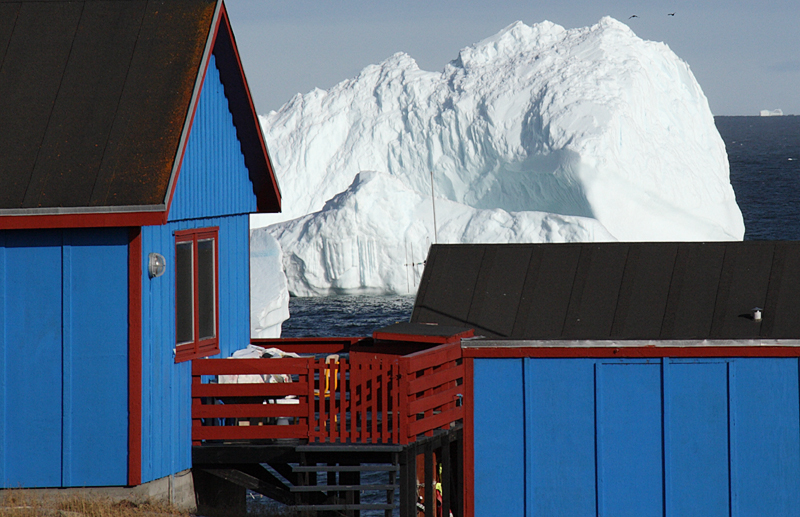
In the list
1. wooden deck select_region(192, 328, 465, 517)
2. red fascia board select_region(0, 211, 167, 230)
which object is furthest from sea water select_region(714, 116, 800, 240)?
red fascia board select_region(0, 211, 167, 230)

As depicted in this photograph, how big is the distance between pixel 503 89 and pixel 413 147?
5.46 metres

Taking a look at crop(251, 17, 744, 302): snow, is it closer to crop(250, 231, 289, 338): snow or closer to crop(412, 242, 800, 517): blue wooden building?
crop(250, 231, 289, 338): snow

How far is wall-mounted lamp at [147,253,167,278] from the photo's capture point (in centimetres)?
928

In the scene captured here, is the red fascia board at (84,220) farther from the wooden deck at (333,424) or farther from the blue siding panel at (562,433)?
the blue siding panel at (562,433)

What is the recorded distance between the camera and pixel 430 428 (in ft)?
32.2

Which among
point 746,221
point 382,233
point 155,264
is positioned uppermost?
point 746,221

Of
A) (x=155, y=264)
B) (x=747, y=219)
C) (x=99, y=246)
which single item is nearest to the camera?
(x=99, y=246)

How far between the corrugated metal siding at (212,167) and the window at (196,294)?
0.27 metres

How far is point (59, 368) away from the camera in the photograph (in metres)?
9.28

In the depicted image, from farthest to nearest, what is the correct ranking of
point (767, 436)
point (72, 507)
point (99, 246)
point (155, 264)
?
point (767, 436) → point (155, 264) → point (99, 246) → point (72, 507)

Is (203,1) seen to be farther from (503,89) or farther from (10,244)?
(503,89)

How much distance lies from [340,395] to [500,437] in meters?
1.89

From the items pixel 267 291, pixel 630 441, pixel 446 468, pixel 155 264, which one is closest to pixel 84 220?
pixel 155 264

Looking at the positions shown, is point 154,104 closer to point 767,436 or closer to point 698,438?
point 698,438
